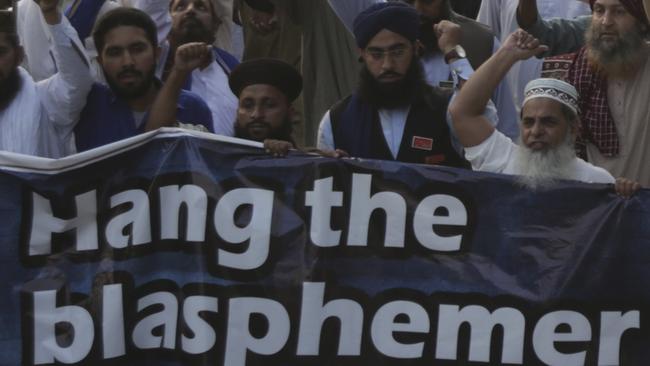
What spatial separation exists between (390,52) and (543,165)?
108 centimetres

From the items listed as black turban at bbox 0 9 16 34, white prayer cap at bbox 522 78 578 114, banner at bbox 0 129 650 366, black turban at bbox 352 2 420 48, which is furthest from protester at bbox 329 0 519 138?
black turban at bbox 0 9 16 34

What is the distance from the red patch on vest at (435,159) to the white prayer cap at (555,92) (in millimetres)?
499

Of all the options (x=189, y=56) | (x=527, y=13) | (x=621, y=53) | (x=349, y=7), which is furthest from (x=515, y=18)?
(x=189, y=56)

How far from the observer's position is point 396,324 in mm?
6246

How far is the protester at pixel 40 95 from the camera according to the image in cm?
690

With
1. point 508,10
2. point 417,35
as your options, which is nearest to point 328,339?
point 417,35

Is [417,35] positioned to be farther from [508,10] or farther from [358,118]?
[508,10]

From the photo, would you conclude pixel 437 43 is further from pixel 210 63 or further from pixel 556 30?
pixel 210 63

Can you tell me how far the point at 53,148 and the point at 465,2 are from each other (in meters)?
3.40

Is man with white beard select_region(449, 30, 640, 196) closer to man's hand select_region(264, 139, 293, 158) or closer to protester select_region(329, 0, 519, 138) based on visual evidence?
man's hand select_region(264, 139, 293, 158)

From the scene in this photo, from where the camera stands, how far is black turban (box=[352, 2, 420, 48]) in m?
7.22

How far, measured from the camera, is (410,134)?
7098 millimetres

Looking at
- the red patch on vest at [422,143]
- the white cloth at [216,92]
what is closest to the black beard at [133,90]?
the white cloth at [216,92]

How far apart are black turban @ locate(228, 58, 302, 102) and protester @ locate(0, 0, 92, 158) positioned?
761mm
